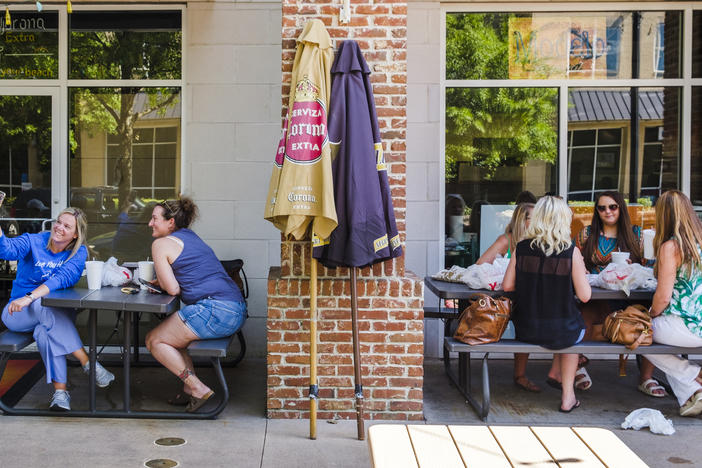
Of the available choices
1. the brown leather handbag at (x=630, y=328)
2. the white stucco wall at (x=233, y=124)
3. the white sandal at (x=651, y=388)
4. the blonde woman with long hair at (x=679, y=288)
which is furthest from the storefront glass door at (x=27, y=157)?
the white sandal at (x=651, y=388)

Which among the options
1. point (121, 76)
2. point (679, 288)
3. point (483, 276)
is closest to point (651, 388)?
point (679, 288)

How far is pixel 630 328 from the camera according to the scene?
4996mm

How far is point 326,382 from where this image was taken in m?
4.77

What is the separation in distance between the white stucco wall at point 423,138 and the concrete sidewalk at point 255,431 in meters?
Result: 1.28

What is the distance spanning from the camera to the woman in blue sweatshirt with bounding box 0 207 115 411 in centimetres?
495

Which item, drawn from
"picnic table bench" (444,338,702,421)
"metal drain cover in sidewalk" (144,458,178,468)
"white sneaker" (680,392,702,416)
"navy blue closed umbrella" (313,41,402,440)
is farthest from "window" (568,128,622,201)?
"metal drain cover in sidewalk" (144,458,178,468)

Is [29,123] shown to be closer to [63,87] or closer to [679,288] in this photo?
[63,87]

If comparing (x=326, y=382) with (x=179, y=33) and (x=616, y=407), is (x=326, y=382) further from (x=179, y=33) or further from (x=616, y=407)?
(x=179, y=33)

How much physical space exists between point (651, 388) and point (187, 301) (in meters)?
3.55

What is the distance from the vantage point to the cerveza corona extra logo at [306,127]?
434 centimetres

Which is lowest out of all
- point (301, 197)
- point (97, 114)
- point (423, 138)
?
point (301, 197)

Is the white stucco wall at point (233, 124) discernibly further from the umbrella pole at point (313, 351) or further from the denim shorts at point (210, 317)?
the umbrella pole at point (313, 351)

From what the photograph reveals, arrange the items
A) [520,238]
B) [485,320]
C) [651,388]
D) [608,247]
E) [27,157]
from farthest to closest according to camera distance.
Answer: [27,157]
[608,247]
[520,238]
[651,388]
[485,320]

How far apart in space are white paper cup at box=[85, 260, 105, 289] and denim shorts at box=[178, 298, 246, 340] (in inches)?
26.6
